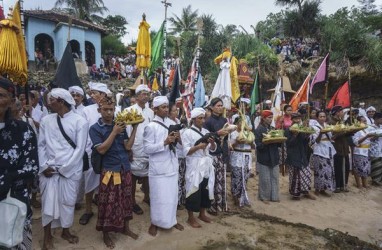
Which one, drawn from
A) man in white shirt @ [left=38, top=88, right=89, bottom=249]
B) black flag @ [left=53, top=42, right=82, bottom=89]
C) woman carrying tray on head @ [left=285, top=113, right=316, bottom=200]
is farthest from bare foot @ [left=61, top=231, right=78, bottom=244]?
woman carrying tray on head @ [left=285, top=113, right=316, bottom=200]

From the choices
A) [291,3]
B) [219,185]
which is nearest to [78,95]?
[219,185]

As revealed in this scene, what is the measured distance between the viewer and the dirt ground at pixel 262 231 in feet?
14.9

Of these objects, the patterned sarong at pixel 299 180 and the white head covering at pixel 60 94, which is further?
the patterned sarong at pixel 299 180

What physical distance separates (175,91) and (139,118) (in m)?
2.89

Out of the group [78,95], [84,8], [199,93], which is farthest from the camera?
[84,8]

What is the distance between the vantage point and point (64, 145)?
4102 mm

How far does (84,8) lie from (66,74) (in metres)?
32.1

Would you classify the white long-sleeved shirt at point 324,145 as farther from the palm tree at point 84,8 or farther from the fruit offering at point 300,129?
the palm tree at point 84,8

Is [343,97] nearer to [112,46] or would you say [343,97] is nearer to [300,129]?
[300,129]

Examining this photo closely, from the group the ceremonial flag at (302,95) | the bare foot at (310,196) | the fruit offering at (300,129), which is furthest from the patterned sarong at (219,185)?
the ceremonial flag at (302,95)

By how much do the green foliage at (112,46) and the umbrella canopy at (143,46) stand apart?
90.7 ft

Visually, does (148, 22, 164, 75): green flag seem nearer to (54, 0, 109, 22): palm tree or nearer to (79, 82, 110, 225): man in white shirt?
(79, 82, 110, 225): man in white shirt

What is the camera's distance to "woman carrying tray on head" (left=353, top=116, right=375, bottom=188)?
28.1ft

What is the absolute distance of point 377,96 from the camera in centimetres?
1706
